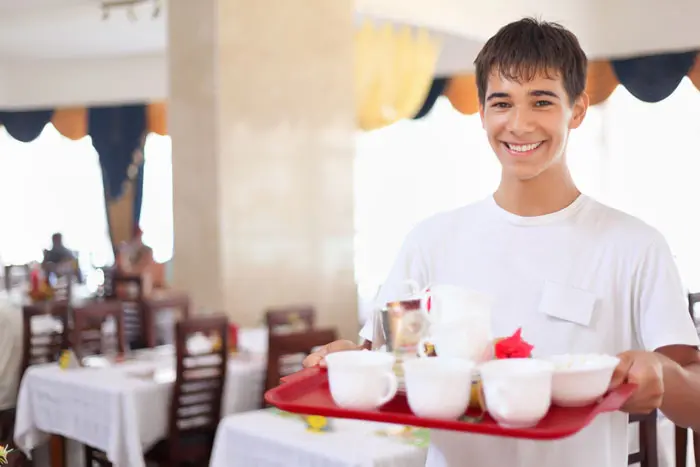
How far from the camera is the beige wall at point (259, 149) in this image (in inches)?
219

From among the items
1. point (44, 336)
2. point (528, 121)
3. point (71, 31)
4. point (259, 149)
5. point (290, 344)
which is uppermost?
point (71, 31)

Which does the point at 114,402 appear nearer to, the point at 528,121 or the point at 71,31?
the point at 528,121

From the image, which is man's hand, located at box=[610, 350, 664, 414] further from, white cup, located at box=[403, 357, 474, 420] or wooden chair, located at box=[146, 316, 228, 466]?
wooden chair, located at box=[146, 316, 228, 466]

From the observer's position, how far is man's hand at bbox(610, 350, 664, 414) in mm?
1276

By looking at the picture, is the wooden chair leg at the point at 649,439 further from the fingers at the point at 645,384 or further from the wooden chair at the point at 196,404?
the fingers at the point at 645,384

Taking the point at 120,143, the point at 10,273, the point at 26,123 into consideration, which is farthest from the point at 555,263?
the point at 26,123

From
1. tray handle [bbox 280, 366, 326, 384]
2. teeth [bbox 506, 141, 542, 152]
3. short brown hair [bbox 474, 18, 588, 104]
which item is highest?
short brown hair [bbox 474, 18, 588, 104]

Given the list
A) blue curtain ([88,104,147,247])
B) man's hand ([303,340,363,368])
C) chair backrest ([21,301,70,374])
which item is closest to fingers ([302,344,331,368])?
man's hand ([303,340,363,368])

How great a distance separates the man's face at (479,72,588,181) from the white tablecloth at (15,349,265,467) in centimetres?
278

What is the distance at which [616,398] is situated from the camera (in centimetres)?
125

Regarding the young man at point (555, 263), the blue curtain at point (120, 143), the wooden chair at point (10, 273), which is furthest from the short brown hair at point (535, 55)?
the blue curtain at point (120, 143)

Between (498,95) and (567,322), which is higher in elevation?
(498,95)

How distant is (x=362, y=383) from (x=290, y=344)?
251 centimetres

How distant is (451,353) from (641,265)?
35cm
